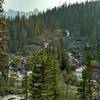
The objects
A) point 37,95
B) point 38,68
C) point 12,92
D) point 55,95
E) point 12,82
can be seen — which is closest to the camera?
point 38,68

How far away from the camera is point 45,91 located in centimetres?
4712

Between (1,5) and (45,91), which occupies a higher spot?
(1,5)

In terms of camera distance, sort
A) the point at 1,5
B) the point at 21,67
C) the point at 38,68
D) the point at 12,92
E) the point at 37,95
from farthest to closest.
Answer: the point at 21,67, the point at 12,92, the point at 37,95, the point at 38,68, the point at 1,5

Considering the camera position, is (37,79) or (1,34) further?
(37,79)

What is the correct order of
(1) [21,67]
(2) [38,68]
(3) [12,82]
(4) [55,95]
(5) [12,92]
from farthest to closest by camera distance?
(1) [21,67] → (3) [12,82] → (5) [12,92] → (4) [55,95] → (2) [38,68]

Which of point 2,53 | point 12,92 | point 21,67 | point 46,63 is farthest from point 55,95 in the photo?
point 21,67

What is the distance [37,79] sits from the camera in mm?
45812

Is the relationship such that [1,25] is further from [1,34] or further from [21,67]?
[21,67]

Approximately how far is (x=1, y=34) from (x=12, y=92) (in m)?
111

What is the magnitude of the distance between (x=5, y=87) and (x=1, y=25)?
113 meters

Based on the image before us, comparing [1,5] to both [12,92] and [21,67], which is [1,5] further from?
[21,67]

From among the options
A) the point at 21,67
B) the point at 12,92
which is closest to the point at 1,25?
the point at 12,92

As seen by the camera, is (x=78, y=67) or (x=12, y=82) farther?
(x=78, y=67)

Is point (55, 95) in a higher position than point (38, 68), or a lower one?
lower
